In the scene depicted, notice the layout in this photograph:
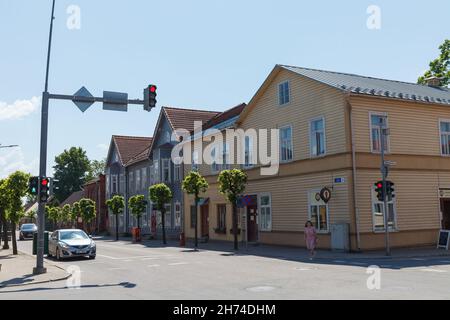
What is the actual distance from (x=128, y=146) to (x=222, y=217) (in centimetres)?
2672

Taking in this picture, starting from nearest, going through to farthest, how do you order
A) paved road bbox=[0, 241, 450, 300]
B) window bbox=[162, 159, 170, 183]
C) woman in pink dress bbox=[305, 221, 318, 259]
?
paved road bbox=[0, 241, 450, 300], woman in pink dress bbox=[305, 221, 318, 259], window bbox=[162, 159, 170, 183]

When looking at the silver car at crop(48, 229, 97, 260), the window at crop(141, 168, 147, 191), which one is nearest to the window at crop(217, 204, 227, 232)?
the silver car at crop(48, 229, 97, 260)

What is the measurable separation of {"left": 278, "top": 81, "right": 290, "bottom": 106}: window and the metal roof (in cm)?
101

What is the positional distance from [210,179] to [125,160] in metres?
22.3

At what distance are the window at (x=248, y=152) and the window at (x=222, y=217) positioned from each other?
430cm

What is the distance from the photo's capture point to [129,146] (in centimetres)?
5834

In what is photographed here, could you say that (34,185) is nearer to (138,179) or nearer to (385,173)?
(385,173)

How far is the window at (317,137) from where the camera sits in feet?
81.4

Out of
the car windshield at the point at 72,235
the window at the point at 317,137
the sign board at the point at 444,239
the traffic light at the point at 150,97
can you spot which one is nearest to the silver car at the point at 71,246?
the car windshield at the point at 72,235

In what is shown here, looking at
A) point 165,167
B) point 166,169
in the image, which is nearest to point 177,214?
point 166,169

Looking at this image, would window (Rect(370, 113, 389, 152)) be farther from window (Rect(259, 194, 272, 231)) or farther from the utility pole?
window (Rect(259, 194, 272, 231))

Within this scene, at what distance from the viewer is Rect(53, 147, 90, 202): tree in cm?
10094

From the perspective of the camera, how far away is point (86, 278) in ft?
51.5
